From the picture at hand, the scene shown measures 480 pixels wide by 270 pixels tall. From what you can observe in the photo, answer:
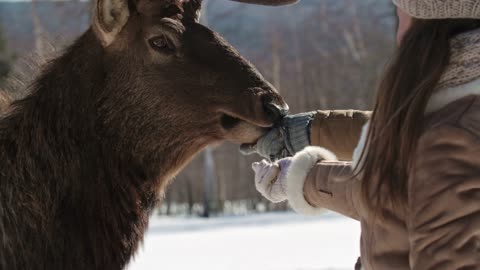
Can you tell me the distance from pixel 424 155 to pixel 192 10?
201cm

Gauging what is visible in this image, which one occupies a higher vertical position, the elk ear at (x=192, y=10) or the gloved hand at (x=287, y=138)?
the elk ear at (x=192, y=10)

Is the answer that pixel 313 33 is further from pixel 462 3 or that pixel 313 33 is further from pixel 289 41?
pixel 462 3

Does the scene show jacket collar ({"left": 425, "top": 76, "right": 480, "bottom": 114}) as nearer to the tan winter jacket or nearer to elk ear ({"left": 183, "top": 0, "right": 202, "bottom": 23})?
the tan winter jacket

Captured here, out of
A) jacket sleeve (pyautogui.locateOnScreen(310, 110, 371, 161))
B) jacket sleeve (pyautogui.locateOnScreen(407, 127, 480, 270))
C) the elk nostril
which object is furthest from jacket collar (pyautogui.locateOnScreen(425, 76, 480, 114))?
the elk nostril

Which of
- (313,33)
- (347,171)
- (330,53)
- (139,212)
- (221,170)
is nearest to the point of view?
(347,171)

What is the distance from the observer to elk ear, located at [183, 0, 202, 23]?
343cm

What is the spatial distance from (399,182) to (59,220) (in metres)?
1.67

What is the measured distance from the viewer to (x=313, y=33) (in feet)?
111

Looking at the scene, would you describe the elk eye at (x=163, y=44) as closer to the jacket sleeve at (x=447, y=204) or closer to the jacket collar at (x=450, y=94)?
the jacket collar at (x=450, y=94)

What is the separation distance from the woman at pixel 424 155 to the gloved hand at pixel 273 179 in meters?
0.20

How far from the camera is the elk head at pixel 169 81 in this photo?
3.24m

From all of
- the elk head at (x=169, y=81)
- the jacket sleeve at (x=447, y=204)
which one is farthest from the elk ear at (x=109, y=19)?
the jacket sleeve at (x=447, y=204)

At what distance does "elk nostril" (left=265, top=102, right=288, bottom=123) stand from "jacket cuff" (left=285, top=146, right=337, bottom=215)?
85 centimetres

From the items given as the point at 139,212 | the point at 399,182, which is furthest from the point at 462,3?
the point at 139,212
